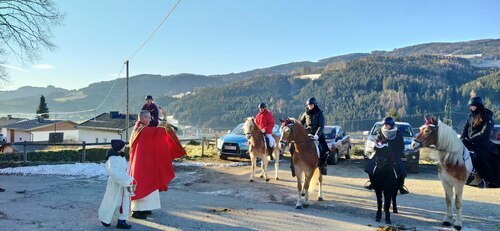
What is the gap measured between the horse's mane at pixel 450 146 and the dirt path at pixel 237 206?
1.32 metres

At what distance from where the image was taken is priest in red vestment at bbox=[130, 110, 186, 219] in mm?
7074

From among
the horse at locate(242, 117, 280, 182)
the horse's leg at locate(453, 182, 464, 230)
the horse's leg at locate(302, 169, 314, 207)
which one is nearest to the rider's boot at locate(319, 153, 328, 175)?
the horse's leg at locate(302, 169, 314, 207)

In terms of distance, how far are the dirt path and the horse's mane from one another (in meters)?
1.32

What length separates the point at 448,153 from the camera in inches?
291

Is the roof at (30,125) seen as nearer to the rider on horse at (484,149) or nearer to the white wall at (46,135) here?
the white wall at (46,135)

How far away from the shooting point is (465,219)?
7996mm

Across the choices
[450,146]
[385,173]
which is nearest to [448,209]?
Result: [450,146]

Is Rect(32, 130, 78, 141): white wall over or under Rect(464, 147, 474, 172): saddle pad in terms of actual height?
under

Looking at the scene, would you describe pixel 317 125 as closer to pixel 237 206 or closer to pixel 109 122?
pixel 237 206

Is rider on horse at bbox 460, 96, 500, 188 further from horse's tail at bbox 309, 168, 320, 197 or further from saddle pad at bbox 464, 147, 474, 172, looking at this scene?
horse's tail at bbox 309, 168, 320, 197

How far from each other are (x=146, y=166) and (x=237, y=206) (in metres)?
2.56

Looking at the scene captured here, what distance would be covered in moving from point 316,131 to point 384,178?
7.78 ft

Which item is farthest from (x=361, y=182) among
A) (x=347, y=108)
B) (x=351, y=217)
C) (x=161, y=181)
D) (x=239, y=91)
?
(x=239, y=91)

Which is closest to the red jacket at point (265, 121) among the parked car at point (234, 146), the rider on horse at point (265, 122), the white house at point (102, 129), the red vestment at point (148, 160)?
the rider on horse at point (265, 122)
